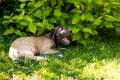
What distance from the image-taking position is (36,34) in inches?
368

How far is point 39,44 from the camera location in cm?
871

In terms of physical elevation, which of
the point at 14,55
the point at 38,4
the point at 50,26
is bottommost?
the point at 14,55

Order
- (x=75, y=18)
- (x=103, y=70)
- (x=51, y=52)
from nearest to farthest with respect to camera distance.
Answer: (x=103, y=70) → (x=51, y=52) → (x=75, y=18)

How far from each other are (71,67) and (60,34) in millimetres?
1406

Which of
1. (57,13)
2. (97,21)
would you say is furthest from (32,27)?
(97,21)

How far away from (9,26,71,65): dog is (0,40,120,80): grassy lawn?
0.68 feet

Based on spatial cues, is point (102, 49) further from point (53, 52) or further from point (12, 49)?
point (12, 49)

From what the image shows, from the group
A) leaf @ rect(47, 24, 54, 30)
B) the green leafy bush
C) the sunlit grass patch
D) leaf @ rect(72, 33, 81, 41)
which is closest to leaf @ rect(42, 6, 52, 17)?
the green leafy bush

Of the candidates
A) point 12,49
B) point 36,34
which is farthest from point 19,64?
point 36,34

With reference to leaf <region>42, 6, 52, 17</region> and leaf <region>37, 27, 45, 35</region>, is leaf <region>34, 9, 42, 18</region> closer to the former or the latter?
leaf <region>42, 6, 52, 17</region>

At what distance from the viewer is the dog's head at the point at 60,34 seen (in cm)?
866

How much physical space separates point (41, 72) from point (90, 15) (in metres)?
2.42

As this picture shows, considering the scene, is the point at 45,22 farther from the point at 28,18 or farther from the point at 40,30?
the point at 28,18

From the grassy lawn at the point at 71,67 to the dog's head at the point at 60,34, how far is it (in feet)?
0.97
